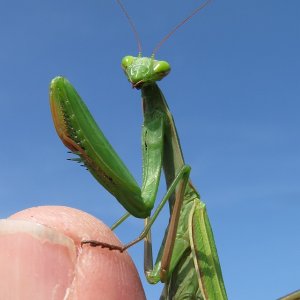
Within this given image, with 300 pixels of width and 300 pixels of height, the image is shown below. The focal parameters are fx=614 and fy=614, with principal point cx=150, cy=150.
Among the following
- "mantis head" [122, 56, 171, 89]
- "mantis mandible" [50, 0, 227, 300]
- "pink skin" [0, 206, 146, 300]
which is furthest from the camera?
"mantis head" [122, 56, 171, 89]

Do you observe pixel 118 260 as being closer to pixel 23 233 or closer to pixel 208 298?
pixel 23 233

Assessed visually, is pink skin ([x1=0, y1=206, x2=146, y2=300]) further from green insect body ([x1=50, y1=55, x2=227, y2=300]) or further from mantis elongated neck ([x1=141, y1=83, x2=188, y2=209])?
mantis elongated neck ([x1=141, y1=83, x2=188, y2=209])

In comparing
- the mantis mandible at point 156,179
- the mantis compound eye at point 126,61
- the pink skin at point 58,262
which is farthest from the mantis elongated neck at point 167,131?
the pink skin at point 58,262

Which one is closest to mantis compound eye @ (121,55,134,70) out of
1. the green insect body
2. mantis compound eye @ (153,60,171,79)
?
the green insect body

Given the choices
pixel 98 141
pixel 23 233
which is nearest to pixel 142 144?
pixel 98 141

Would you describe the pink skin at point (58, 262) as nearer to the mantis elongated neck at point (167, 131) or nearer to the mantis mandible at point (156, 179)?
the mantis mandible at point (156, 179)

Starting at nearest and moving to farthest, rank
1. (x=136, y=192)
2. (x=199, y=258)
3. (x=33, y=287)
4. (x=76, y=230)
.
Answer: (x=33, y=287) → (x=76, y=230) → (x=136, y=192) → (x=199, y=258)
